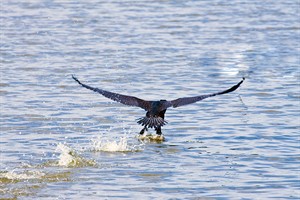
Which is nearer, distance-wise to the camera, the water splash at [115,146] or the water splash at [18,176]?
the water splash at [18,176]

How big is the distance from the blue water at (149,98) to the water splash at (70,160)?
0.06 ft

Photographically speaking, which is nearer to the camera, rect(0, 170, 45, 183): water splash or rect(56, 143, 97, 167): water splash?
rect(0, 170, 45, 183): water splash

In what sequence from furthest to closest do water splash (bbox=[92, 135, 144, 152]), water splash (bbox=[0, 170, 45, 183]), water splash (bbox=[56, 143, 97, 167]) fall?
water splash (bbox=[92, 135, 144, 152]), water splash (bbox=[56, 143, 97, 167]), water splash (bbox=[0, 170, 45, 183])

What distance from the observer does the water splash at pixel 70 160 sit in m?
14.3

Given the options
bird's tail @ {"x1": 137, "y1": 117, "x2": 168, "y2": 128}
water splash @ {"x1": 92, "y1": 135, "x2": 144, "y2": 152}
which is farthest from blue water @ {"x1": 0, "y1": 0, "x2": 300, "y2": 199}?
bird's tail @ {"x1": 137, "y1": 117, "x2": 168, "y2": 128}

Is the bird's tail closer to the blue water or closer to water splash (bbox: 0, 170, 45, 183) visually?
the blue water

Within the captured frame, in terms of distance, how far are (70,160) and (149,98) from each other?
17.5 ft

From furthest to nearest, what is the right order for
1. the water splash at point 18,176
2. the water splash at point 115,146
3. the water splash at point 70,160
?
1. the water splash at point 115,146
2. the water splash at point 70,160
3. the water splash at point 18,176

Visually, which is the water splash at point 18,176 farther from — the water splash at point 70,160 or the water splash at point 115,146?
the water splash at point 115,146

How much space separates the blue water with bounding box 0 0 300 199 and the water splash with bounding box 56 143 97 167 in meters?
0.02

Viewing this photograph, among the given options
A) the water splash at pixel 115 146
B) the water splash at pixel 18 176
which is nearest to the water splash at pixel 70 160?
the water splash at pixel 18 176

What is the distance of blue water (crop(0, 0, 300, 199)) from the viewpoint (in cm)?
1343

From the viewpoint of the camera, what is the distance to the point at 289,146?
51.0 ft

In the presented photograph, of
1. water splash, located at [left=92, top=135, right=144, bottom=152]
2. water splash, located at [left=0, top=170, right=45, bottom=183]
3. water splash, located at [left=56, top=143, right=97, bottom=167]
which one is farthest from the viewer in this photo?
water splash, located at [left=92, top=135, right=144, bottom=152]
